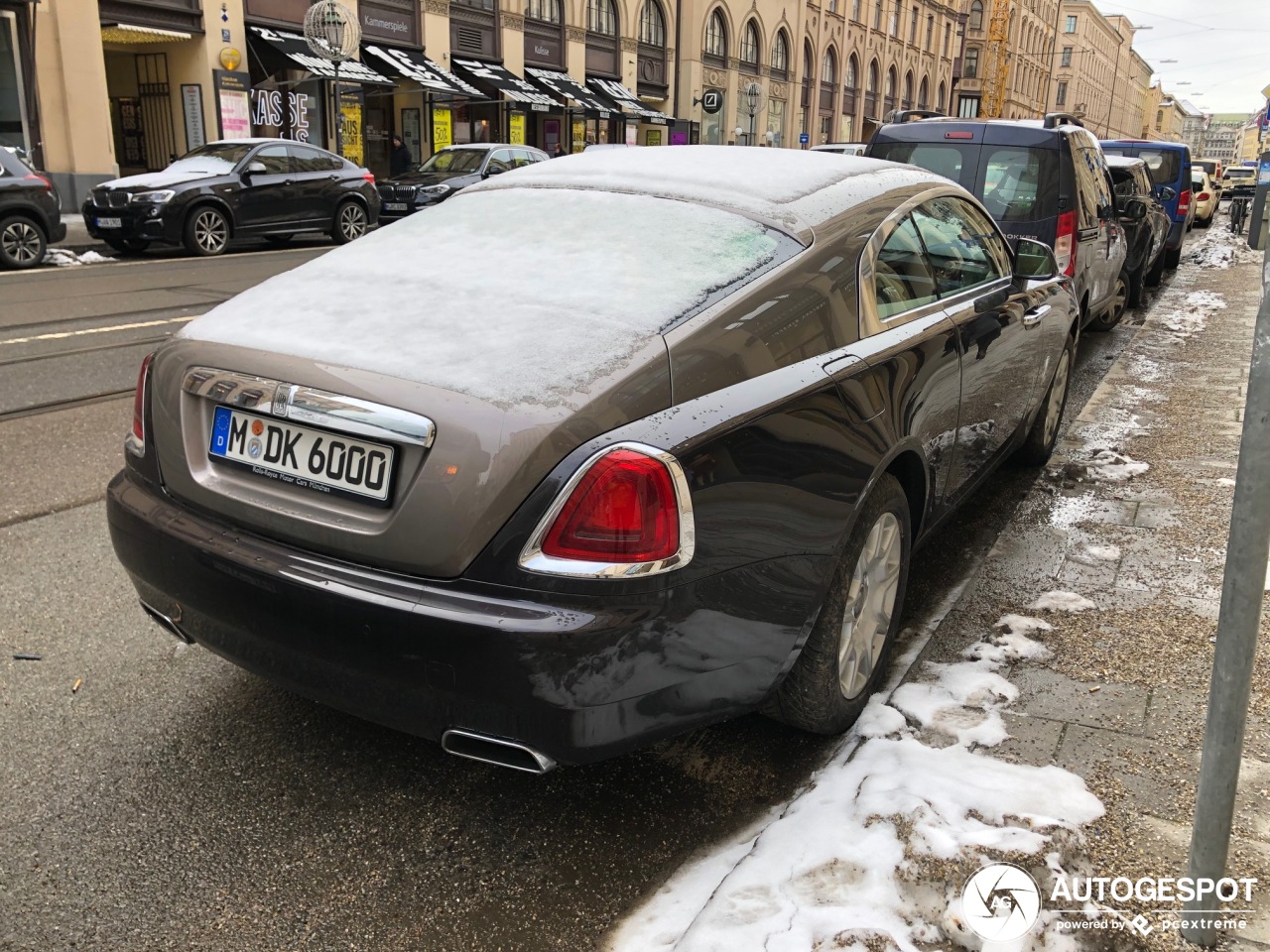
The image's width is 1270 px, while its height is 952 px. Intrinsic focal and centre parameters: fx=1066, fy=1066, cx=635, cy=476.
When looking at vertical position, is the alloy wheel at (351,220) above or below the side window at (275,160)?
below

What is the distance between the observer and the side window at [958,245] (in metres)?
3.68

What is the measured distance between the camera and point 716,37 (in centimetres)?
4256

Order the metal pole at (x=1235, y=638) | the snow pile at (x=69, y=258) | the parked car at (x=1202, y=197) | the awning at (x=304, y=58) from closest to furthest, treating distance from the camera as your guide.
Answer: the metal pole at (x=1235, y=638), the snow pile at (x=69, y=258), the awning at (x=304, y=58), the parked car at (x=1202, y=197)

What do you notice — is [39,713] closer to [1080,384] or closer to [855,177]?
[855,177]

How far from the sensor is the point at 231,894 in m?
2.33

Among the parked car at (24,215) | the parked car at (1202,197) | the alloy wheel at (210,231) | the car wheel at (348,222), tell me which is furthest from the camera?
the parked car at (1202,197)

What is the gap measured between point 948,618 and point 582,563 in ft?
6.85

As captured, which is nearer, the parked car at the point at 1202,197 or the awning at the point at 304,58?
the awning at the point at 304,58

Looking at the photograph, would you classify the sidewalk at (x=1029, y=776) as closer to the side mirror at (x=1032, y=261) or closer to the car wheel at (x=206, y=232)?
the side mirror at (x=1032, y=261)

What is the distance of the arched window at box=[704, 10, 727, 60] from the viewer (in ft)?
137

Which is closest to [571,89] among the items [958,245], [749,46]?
[749,46]

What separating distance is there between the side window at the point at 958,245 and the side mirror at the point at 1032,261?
0.18ft

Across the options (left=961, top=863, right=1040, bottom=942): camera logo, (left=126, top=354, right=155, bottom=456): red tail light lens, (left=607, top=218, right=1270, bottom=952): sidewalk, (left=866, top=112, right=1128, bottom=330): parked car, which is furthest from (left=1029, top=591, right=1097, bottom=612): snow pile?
(left=866, top=112, right=1128, bottom=330): parked car

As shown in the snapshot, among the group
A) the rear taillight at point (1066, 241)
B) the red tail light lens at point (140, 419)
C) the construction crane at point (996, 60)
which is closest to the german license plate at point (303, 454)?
the red tail light lens at point (140, 419)
